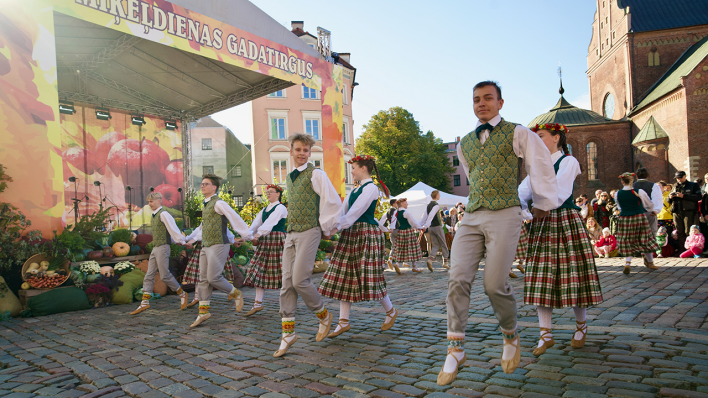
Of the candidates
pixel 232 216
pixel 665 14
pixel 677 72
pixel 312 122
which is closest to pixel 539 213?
pixel 232 216

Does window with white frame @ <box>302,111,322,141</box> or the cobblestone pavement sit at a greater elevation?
window with white frame @ <box>302,111,322,141</box>

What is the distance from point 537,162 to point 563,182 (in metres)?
0.95

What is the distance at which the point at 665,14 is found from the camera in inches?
1346

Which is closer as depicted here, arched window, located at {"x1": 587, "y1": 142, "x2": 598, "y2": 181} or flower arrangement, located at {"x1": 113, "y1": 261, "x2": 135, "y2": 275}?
flower arrangement, located at {"x1": 113, "y1": 261, "x2": 135, "y2": 275}

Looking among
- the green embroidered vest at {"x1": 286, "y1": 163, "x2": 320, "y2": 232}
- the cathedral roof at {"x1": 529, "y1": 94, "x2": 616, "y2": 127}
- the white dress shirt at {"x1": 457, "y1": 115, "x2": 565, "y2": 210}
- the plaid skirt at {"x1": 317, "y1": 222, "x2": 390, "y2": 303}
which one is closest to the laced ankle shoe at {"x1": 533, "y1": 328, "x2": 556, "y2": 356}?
the white dress shirt at {"x1": 457, "y1": 115, "x2": 565, "y2": 210}

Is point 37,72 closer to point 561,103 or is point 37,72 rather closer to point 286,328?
point 286,328

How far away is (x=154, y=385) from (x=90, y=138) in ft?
51.9

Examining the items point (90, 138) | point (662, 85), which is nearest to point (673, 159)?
point (662, 85)

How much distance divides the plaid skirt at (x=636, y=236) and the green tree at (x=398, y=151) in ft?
99.6

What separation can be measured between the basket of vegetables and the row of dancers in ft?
9.01

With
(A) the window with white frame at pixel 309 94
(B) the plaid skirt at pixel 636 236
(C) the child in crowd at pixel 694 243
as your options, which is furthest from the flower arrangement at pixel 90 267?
(A) the window with white frame at pixel 309 94

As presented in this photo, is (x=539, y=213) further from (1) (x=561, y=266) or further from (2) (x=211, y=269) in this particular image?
(2) (x=211, y=269)

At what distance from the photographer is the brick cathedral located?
28438mm

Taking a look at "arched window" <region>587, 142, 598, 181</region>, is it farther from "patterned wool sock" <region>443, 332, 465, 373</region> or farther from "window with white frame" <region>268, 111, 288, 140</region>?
"patterned wool sock" <region>443, 332, 465, 373</region>
